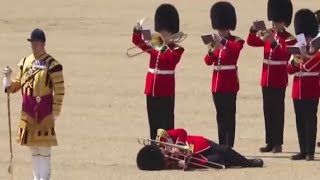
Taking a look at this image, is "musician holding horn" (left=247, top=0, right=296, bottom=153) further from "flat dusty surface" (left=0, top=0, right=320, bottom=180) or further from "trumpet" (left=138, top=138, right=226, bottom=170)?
"trumpet" (left=138, top=138, right=226, bottom=170)

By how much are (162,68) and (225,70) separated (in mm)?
720

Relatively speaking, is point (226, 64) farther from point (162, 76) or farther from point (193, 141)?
point (193, 141)

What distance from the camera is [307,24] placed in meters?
14.1

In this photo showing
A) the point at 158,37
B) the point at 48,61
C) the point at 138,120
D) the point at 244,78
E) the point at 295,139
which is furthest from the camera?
the point at 244,78

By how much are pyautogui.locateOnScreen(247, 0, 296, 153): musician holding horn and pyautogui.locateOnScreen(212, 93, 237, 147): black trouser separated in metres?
0.43

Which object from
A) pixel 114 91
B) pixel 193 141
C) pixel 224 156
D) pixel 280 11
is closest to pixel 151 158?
pixel 193 141

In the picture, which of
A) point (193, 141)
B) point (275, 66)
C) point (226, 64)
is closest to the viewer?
point (193, 141)

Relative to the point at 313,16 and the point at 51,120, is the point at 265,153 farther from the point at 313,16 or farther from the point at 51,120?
the point at 51,120

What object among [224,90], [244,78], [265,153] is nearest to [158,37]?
[224,90]

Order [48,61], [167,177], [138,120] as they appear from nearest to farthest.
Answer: [48,61] → [167,177] → [138,120]

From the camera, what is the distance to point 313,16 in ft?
46.5

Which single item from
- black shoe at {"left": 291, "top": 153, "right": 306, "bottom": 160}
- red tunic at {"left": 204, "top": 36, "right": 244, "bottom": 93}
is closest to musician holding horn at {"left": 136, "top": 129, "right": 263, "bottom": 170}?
black shoe at {"left": 291, "top": 153, "right": 306, "bottom": 160}

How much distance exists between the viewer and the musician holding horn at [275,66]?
14203 mm

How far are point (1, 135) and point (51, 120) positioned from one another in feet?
12.2
